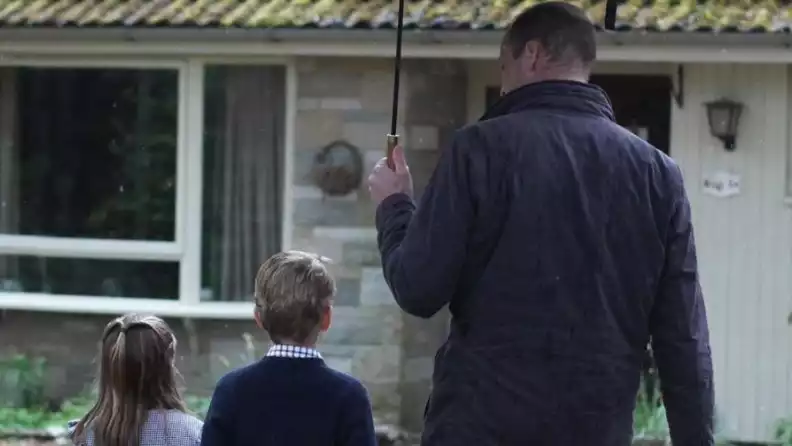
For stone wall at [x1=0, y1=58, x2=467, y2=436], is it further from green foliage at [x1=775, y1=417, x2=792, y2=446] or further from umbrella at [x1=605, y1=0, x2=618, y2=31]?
umbrella at [x1=605, y1=0, x2=618, y2=31]

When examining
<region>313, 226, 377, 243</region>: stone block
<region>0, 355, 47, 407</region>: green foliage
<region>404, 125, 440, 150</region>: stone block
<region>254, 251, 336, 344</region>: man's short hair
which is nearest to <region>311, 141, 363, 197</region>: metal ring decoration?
<region>313, 226, 377, 243</region>: stone block

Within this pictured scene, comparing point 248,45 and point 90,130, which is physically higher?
point 248,45

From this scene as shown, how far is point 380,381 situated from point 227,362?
41.7 inches

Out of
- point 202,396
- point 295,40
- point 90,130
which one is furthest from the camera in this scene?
point 90,130

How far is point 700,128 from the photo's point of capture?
7605 mm

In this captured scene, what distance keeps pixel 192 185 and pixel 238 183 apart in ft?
0.94

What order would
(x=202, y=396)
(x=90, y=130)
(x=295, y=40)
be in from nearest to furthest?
1. (x=295, y=40)
2. (x=202, y=396)
3. (x=90, y=130)

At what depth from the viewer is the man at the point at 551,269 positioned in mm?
2771

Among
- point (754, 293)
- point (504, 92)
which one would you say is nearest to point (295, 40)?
point (754, 293)

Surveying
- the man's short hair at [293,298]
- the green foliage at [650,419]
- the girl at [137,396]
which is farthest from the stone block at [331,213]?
the man's short hair at [293,298]

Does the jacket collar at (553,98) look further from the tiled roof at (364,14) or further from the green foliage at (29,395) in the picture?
the green foliage at (29,395)

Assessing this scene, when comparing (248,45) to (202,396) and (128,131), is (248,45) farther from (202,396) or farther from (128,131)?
(202,396)

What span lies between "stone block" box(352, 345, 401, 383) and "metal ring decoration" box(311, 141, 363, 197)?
0.95 metres

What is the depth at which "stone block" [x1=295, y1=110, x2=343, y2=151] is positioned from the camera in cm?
764
